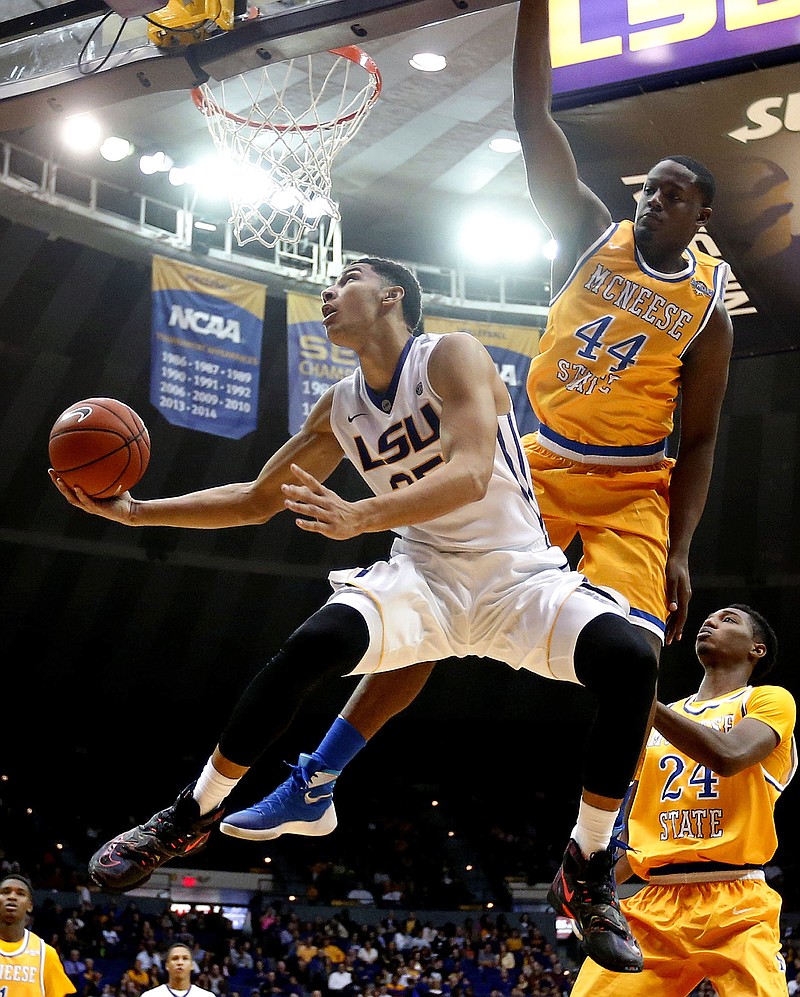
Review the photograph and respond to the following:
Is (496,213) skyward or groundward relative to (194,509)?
skyward

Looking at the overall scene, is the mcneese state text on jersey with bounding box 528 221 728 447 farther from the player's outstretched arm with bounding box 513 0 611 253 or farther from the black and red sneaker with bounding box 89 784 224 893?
the black and red sneaker with bounding box 89 784 224 893

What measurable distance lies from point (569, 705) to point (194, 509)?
64.3 ft

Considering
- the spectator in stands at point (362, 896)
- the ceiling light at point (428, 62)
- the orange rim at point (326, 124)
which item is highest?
the ceiling light at point (428, 62)

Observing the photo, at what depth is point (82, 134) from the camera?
43.6 ft

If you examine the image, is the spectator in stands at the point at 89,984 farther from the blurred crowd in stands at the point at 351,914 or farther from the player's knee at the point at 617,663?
the player's knee at the point at 617,663

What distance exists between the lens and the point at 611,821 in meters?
3.60

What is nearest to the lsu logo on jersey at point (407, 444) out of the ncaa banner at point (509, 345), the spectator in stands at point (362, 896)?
the ncaa banner at point (509, 345)

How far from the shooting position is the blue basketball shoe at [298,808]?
3926 millimetres

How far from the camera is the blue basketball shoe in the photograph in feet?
12.9

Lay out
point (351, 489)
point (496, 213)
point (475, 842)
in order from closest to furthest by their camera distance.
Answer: point (496, 213)
point (351, 489)
point (475, 842)

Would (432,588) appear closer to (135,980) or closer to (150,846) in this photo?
(150,846)

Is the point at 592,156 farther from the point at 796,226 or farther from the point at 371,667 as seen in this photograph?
the point at 371,667

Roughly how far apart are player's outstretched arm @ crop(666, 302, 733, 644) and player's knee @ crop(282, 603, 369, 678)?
140 cm

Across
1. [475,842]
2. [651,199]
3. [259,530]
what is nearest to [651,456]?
[651,199]
